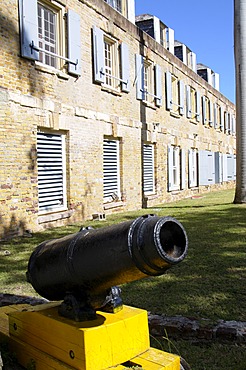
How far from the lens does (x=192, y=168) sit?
21.3m

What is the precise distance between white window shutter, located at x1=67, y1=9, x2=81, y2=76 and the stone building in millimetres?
25

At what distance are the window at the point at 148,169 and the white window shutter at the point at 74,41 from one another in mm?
5492

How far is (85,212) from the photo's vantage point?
11078mm

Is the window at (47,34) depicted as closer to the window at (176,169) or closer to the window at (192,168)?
the window at (176,169)

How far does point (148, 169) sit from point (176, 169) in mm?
3382

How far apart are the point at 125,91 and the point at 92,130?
261 centimetres

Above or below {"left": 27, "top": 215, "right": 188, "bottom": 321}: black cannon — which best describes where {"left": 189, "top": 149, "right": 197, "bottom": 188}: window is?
above

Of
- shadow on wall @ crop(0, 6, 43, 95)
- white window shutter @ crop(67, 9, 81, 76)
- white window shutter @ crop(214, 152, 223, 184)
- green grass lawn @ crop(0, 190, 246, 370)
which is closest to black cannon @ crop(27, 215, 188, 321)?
green grass lawn @ crop(0, 190, 246, 370)

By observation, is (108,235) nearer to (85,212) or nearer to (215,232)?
(215,232)

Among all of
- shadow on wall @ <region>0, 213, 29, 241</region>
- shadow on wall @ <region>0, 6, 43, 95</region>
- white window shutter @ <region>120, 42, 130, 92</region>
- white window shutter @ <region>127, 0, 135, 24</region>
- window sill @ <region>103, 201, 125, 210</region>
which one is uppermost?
white window shutter @ <region>127, 0, 135, 24</region>

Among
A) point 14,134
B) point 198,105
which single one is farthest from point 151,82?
point 14,134

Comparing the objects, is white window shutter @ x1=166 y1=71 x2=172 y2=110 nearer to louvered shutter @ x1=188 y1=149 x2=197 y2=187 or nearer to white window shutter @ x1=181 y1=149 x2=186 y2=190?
white window shutter @ x1=181 y1=149 x2=186 y2=190

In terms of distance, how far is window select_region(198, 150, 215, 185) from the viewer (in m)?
22.4

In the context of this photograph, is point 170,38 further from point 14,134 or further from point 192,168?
point 14,134
